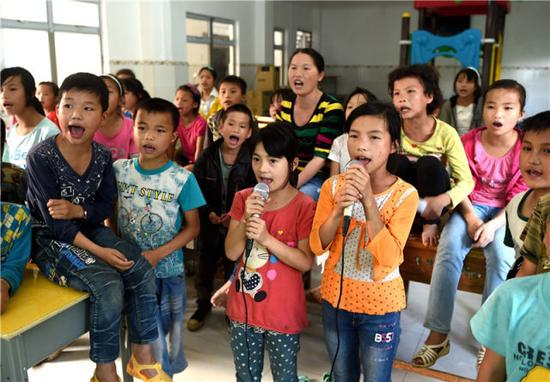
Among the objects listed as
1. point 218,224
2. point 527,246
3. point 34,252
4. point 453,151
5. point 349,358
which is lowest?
point 349,358

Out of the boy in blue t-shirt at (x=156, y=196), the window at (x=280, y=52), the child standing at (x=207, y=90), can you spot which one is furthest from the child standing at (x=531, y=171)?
the window at (x=280, y=52)

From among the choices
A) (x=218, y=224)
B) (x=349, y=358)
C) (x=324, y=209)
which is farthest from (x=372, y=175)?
(x=218, y=224)

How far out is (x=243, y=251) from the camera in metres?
1.62

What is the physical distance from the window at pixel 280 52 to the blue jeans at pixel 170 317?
8.55 m

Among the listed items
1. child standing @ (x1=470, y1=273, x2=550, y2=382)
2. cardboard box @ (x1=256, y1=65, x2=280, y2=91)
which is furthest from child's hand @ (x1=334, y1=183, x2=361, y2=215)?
cardboard box @ (x1=256, y1=65, x2=280, y2=91)

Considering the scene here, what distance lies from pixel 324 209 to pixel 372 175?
0.61 feet

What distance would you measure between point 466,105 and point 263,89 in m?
5.21

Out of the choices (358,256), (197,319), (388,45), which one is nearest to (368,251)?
(358,256)

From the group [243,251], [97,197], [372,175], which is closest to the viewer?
[372,175]

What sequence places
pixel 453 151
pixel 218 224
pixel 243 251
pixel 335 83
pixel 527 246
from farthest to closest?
pixel 335 83
pixel 218 224
pixel 453 151
pixel 243 251
pixel 527 246

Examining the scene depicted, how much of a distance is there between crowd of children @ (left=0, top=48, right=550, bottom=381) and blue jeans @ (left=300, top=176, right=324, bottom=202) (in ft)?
1.59

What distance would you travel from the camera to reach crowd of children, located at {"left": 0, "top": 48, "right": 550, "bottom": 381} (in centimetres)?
140

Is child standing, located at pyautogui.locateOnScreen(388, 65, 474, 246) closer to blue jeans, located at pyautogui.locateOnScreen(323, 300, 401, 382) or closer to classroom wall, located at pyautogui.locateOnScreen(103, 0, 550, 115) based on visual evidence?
blue jeans, located at pyautogui.locateOnScreen(323, 300, 401, 382)

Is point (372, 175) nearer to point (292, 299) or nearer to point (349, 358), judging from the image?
point (292, 299)
